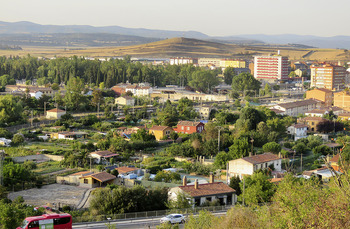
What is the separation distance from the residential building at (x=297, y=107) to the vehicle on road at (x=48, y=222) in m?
26.0

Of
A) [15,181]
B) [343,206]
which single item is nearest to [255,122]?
[15,181]

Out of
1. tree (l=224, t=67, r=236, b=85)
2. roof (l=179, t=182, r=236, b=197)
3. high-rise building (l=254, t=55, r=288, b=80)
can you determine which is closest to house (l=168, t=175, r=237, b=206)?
roof (l=179, t=182, r=236, b=197)

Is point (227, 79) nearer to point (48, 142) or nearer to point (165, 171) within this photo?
point (48, 142)

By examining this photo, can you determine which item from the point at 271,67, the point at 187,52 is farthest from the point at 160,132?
the point at 187,52

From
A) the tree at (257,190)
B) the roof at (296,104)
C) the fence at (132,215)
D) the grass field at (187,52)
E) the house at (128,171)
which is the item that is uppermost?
the grass field at (187,52)

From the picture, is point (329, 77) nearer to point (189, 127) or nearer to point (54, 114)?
point (189, 127)

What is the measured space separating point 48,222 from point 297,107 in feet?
93.0

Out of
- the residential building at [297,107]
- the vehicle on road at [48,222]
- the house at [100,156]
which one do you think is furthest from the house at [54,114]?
the vehicle on road at [48,222]

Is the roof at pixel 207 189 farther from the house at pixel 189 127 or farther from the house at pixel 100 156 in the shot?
the house at pixel 189 127

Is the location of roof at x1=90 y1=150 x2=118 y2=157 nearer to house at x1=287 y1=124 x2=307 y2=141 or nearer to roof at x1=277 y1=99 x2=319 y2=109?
house at x1=287 y1=124 x2=307 y2=141

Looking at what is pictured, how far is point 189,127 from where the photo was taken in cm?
2738

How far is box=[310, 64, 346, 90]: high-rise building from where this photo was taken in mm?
56750

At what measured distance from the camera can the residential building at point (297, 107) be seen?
3569 cm

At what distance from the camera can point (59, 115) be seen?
3250cm
